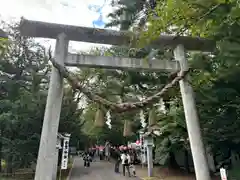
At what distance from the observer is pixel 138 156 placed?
2069cm

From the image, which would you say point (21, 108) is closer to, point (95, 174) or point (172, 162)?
point (95, 174)

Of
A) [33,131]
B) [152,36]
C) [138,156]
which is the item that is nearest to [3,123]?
[33,131]

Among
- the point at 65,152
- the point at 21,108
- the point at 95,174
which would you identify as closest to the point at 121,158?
the point at 95,174

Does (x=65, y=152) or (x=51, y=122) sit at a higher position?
(x=51, y=122)

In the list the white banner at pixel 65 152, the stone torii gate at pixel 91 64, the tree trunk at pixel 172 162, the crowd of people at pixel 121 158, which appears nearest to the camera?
the stone torii gate at pixel 91 64

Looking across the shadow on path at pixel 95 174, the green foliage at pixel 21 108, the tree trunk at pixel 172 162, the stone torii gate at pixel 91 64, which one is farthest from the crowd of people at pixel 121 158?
the stone torii gate at pixel 91 64

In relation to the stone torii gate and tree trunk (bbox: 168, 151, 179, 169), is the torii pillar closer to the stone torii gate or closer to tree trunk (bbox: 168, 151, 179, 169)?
the stone torii gate

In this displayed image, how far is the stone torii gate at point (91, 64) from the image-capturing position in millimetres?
5156

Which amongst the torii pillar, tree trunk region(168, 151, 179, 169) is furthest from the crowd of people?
the torii pillar

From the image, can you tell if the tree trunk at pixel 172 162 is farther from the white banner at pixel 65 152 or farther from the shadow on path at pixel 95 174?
the white banner at pixel 65 152

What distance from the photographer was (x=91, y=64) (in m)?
5.80

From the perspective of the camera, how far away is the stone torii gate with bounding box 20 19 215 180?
5.16 m

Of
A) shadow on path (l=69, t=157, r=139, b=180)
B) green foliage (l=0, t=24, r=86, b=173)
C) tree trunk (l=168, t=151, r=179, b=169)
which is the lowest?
shadow on path (l=69, t=157, r=139, b=180)

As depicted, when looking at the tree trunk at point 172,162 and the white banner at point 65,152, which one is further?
the tree trunk at point 172,162
